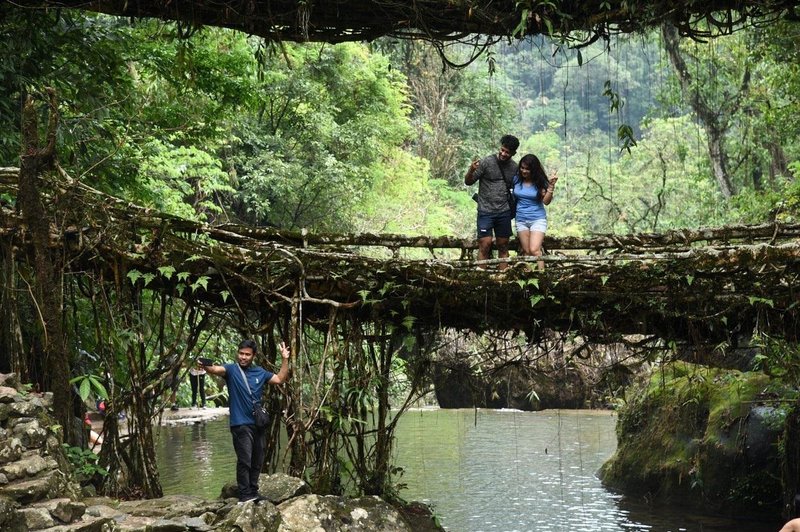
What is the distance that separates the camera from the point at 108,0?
8383mm

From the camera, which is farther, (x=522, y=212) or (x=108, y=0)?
(x=522, y=212)

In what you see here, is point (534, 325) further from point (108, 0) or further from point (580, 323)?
point (108, 0)

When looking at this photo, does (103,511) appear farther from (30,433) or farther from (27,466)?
(30,433)

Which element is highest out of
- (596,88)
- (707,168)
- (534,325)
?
(596,88)

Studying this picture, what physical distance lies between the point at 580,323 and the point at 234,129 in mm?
19352

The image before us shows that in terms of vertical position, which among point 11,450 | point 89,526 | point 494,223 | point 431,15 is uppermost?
point 431,15

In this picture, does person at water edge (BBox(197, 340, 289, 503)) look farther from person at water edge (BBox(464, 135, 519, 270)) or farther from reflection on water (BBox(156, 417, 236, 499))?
reflection on water (BBox(156, 417, 236, 499))

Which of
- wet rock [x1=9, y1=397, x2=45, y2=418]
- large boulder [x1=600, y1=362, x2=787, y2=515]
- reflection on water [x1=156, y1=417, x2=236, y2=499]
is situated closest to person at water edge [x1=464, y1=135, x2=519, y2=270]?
large boulder [x1=600, y1=362, x2=787, y2=515]

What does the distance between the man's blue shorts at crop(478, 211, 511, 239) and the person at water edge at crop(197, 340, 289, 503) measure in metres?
2.88

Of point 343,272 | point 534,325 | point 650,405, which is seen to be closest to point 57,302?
point 343,272

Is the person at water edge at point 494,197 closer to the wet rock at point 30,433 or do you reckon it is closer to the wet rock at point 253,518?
the wet rock at point 253,518

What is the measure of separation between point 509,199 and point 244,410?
3493 mm

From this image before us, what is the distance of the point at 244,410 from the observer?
307 inches

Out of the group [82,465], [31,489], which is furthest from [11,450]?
[82,465]
